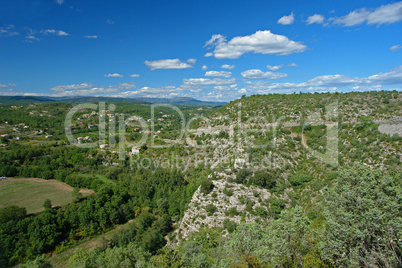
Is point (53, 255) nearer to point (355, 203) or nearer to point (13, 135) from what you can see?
point (355, 203)

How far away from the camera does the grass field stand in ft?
123

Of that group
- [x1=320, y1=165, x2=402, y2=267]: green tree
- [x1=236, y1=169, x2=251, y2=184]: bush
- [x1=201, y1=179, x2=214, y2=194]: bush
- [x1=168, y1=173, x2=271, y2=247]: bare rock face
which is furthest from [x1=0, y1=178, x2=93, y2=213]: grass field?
[x1=320, y1=165, x2=402, y2=267]: green tree

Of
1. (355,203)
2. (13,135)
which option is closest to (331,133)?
(355,203)

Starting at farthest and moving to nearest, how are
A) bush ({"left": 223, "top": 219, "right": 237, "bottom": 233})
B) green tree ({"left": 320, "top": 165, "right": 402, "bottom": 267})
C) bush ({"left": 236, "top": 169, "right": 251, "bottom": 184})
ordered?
1. bush ({"left": 236, "top": 169, "right": 251, "bottom": 184})
2. bush ({"left": 223, "top": 219, "right": 237, "bottom": 233})
3. green tree ({"left": 320, "top": 165, "right": 402, "bottom": 267})


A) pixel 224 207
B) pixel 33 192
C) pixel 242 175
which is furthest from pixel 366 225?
pixel 33 192

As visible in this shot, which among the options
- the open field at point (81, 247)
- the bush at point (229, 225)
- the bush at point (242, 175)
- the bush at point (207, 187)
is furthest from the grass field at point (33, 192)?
the bush at point (242, 175)

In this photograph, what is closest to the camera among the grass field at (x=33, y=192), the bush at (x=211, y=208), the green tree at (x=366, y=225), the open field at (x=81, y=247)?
the green tree at (x=366, y=225)

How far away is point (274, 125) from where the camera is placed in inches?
1248

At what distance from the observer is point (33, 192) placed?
42719 mm

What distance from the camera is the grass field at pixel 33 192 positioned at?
37562mm

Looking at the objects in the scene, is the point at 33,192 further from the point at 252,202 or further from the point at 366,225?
the point at 366,225

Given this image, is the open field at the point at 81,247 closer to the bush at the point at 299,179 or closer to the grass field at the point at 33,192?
the grass field at the point at 33,192

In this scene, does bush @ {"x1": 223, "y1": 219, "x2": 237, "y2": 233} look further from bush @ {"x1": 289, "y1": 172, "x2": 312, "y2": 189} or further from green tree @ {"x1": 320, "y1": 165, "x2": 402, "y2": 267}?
green tree @ {"x1": 320, "y1": 165, "x2": 402, "y2": 267}

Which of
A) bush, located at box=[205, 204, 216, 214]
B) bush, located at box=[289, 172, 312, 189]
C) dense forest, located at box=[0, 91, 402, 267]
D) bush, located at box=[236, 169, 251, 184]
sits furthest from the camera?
bush, located at box=[236, 169, 251, 184]
